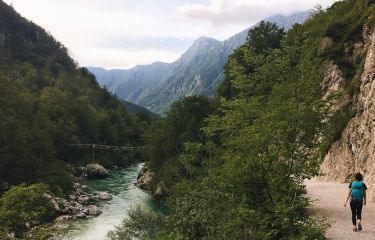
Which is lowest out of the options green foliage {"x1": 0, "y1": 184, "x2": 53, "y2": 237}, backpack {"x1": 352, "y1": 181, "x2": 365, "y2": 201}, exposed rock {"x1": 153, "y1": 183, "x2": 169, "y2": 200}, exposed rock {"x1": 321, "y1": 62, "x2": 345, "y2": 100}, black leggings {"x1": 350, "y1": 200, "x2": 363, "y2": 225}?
exposed rock {"x1": 153, "y1": 183, "x2": 169, "y2": 200}

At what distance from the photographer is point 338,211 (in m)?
21.8

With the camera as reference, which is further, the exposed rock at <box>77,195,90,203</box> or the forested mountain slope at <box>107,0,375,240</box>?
the exposed rock at <box>77,195,90,203</box>

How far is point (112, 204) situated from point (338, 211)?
34.1 m

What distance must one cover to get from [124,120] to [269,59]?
115 m

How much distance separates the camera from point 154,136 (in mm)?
65562

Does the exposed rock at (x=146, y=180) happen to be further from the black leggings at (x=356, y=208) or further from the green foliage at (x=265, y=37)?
the black leggings at (x=356, y=208)

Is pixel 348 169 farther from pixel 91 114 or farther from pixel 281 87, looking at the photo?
pixel 91 114

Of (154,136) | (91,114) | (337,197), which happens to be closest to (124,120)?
(91,114)

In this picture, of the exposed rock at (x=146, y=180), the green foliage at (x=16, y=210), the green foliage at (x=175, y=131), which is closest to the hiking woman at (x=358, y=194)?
Answer: the green foliage at (x=16, y=210)

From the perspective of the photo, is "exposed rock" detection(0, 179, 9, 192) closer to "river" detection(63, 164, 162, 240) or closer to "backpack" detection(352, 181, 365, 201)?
"river" detection(63, 164, 162, 240)

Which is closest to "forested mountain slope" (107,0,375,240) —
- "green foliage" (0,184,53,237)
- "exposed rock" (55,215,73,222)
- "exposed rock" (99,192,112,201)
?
"green foliage" (0,184,53,237)

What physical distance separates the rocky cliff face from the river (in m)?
19.3

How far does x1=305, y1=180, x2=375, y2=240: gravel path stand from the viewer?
17.3 m

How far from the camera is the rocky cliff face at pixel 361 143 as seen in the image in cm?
2676
